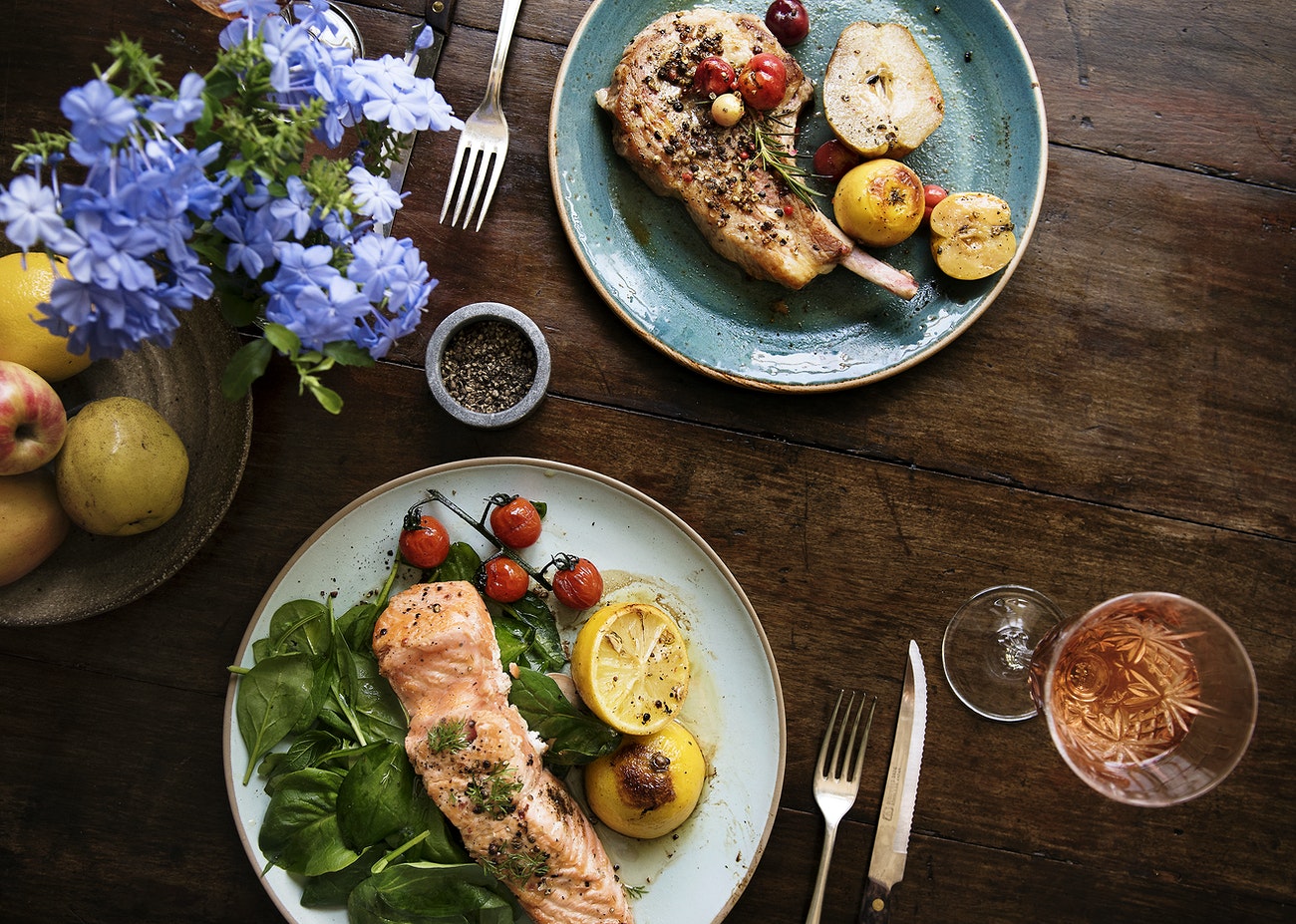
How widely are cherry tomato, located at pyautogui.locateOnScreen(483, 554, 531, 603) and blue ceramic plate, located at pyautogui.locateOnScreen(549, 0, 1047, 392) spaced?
59 cm

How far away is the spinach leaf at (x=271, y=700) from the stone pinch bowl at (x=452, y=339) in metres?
0.62

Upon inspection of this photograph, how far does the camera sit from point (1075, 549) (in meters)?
2.11

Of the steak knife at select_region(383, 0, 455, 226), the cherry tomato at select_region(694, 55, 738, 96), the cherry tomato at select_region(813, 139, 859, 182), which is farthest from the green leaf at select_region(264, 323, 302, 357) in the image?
the cherry tomato at select_region(813, 139, 859, 182)

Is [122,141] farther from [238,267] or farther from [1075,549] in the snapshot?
[1075,549]

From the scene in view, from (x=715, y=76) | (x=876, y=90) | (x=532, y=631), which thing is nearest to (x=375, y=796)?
(x=532, y=631)

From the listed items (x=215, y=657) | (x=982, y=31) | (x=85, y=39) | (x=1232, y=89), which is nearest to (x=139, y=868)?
(x=215, y=657)

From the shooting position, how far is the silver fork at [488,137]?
199cm

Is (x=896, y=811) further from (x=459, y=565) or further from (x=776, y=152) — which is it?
(x=776, y=152)

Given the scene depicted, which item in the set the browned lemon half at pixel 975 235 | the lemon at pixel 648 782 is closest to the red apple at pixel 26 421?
the lemon at pixel 648 782

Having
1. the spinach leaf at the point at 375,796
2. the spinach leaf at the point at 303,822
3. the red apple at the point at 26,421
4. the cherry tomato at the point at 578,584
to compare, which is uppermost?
the red apple at the point at 26,421

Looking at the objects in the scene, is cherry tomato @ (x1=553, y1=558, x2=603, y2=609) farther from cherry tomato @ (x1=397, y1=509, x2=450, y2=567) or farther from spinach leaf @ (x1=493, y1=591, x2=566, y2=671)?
cherry tomato @ (x1=397, y1=509, x2=450, y2=567)

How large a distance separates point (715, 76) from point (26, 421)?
5.02ft

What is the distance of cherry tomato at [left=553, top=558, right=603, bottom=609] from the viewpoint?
1.90m

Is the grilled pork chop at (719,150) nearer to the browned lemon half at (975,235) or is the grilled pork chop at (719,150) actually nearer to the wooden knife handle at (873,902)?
the browned lemon half at (975,235)
